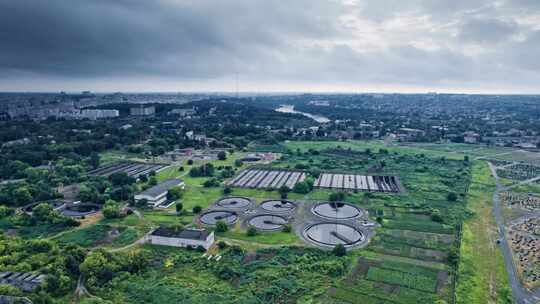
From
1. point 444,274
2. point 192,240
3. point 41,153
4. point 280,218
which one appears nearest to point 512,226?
point 444,274

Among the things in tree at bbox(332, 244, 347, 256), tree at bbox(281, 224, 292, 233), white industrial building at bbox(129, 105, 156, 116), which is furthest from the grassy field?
white industrial building at bbox(129, 105, 156, 116)

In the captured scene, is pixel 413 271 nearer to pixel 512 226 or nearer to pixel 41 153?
pixel 512 226

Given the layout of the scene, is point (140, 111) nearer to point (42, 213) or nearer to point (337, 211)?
point (42, 213)

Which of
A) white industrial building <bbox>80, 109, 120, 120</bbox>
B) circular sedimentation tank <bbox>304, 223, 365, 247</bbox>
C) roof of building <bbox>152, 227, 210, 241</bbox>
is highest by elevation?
white industrial building <bbox>80, 109, 120, 120</bbox>

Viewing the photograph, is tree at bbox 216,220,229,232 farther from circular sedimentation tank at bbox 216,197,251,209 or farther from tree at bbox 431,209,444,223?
tree at bbox 431,209,444,223

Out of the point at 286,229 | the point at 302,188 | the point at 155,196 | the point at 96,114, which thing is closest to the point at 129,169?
the point at 155,196
